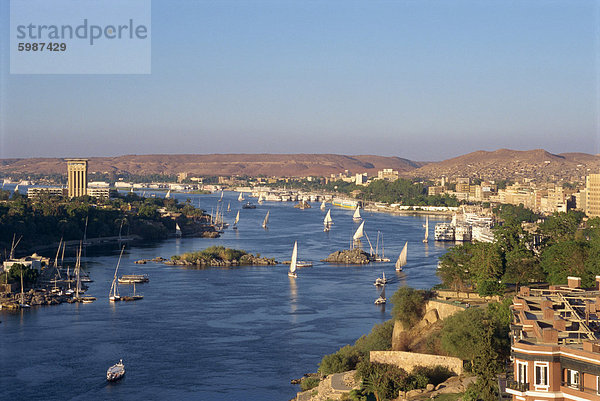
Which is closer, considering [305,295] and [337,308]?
[337,308]

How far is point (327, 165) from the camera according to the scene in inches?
5089

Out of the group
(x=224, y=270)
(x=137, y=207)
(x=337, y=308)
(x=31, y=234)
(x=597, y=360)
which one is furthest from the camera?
(x=137, y=207)

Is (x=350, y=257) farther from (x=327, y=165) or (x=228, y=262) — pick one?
(x=327, y=165)

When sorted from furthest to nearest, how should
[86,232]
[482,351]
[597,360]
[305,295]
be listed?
[86,232] → [305,295] → [482,351] → [597,360]

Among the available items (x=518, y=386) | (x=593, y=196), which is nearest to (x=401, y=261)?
(x=518, y=386)

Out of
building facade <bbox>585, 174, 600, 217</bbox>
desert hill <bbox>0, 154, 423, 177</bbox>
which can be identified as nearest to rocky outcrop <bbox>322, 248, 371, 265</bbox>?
building facade <bbox>585, 174, 600, 217</bbox>

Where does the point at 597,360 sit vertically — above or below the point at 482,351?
above

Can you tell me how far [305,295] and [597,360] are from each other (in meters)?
12.5

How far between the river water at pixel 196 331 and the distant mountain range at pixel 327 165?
6637 centimetres

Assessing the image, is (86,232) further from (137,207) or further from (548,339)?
(548,339)

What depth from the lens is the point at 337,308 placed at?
15453mm

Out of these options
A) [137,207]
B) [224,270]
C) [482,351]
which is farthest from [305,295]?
[137,207]

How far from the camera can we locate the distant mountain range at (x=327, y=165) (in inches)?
3718

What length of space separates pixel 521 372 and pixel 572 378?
1.04 ft
